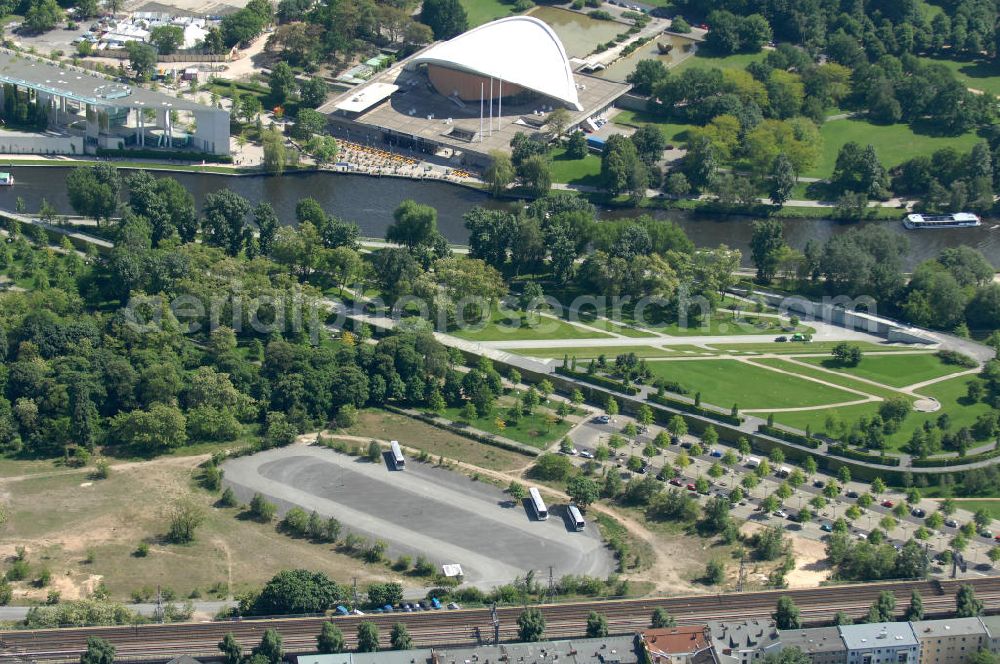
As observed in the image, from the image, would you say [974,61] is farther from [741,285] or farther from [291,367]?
[291,367]

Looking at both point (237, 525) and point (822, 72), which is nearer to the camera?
point (237, 525)

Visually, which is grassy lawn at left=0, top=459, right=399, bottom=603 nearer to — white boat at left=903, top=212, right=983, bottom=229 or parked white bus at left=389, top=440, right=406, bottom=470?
parked white bus at left=389, top=440, right=406, bottom=470

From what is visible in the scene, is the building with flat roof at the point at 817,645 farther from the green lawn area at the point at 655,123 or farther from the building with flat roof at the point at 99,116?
the building with flat roof at the point at 99,116

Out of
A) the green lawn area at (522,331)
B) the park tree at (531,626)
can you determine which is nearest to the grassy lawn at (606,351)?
the green lawn area at (522,331)

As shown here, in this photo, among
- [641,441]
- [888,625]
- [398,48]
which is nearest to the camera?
[888,625]

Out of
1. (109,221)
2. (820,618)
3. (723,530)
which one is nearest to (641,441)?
(723,530)

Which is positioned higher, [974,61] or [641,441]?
[974,61]
